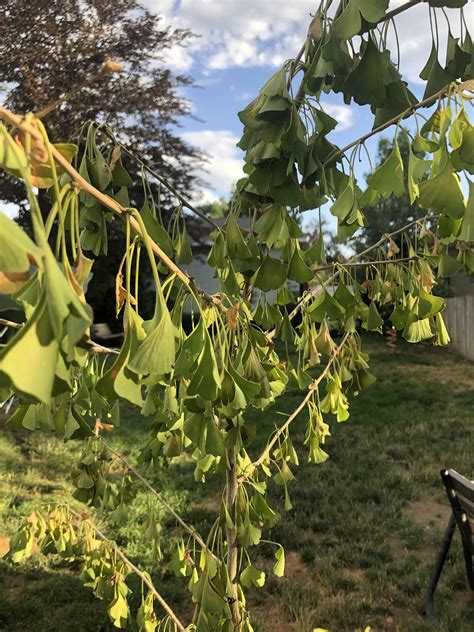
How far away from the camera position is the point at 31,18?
905 cm

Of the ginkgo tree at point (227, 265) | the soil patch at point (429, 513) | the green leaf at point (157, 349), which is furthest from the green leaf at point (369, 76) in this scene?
the soil patch at point (429, 513)

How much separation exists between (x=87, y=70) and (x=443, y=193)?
35.4 ft

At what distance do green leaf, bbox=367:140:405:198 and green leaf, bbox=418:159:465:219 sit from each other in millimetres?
123

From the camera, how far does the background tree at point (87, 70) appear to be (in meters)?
9.05

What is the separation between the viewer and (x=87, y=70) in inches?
398

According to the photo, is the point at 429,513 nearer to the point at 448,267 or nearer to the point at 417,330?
the point at 417,330

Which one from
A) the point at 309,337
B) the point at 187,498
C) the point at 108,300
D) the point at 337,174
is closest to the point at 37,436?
the point at 187,498

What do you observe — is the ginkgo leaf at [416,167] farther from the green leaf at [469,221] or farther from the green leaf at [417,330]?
the green leaf at [417,330]

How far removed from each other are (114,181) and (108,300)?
13260 mm

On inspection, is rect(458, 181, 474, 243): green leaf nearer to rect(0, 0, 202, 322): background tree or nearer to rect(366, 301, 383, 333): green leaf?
rect(366, 301, 383, 333): green leaf

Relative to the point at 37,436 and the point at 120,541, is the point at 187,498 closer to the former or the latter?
the point at 120,541

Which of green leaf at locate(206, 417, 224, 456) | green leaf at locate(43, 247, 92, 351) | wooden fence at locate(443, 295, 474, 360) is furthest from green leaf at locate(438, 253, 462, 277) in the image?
Result: wooden fence at locate(443, 295, 474, 360)

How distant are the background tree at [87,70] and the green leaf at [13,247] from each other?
26.4 ft

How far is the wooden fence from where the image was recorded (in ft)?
36.2
